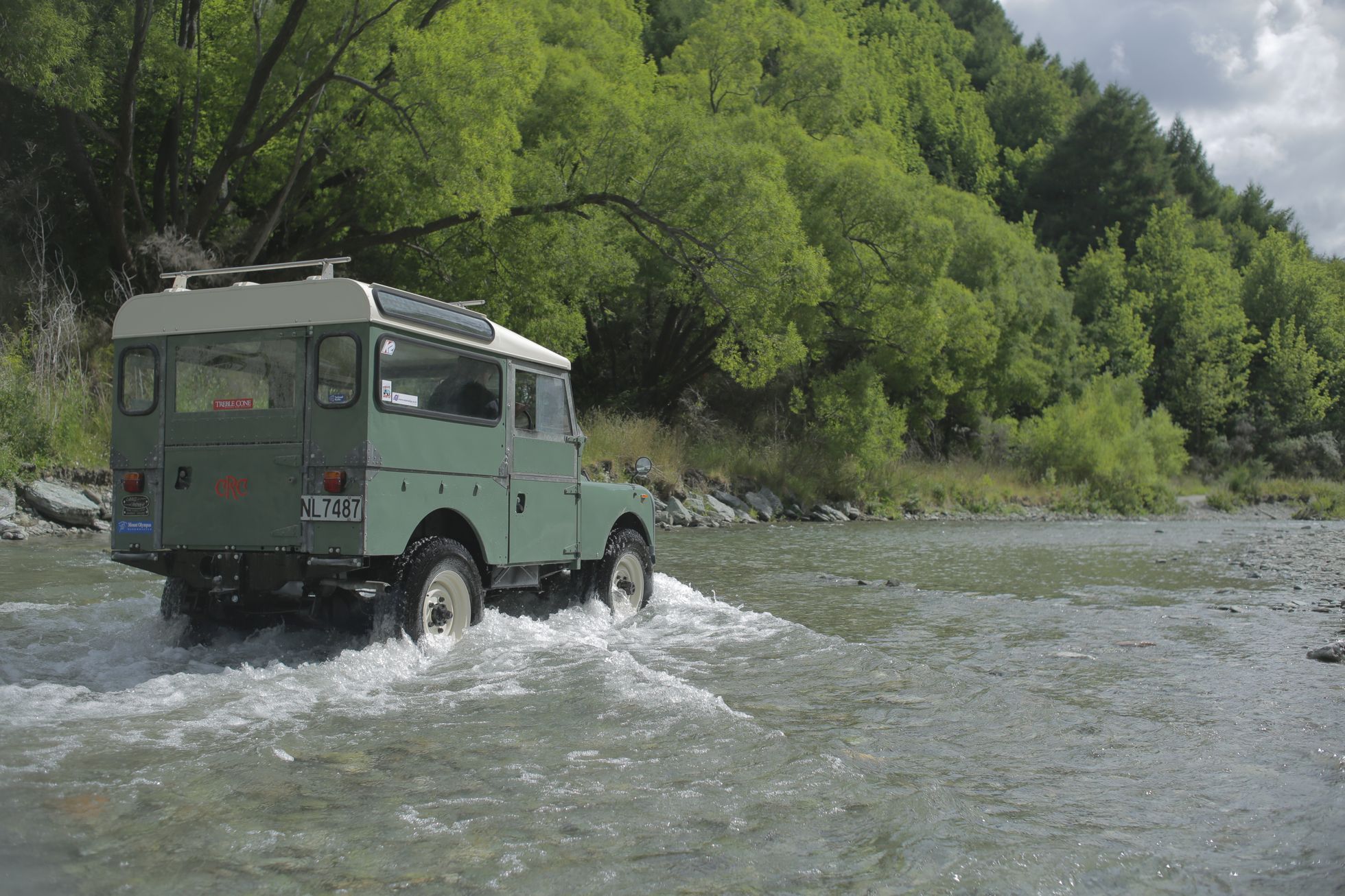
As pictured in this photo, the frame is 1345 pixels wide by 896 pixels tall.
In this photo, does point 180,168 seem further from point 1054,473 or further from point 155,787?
A: point 1054,473

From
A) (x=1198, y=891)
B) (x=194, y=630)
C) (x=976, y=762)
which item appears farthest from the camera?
(x=194, y=630)

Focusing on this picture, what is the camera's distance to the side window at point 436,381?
7.95m

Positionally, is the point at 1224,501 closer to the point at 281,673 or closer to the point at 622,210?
the point at 622,210

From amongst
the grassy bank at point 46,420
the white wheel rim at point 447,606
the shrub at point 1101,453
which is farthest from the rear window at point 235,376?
the shrub at point 1101,453

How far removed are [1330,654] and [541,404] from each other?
6.93 m

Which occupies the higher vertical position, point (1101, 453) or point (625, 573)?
point (1101, 453)

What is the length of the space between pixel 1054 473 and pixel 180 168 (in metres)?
30.8

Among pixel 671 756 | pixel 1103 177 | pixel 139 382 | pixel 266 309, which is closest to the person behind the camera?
pixel 671 756

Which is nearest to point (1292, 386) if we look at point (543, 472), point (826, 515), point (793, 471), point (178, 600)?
point (793, 471)

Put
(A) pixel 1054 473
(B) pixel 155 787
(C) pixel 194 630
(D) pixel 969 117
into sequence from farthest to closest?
(D) pixel 969 117 < (A) pixel 1054 473 < (C) pixel 194 630 < (B) pixel 155 787

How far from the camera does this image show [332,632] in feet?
29.2

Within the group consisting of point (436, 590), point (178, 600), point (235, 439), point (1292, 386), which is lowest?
point (178, 600)

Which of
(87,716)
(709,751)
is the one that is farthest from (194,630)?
(709,751)

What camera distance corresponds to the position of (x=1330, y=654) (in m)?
9.12
